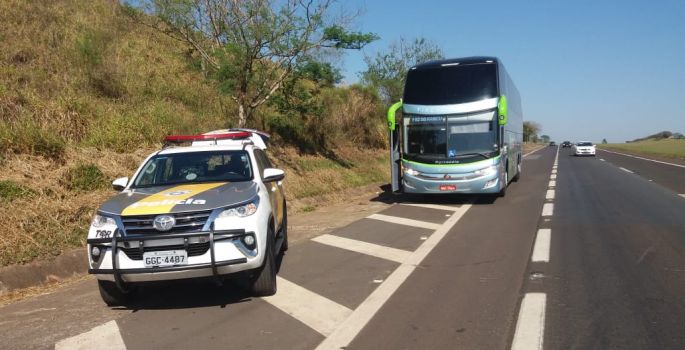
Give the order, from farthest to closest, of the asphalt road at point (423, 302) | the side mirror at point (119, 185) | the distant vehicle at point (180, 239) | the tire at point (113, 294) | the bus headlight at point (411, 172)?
the bus headlight at point (411, 172) < the side mirror at point (119, 185) < the tire at point (113, 294) < the distant vehicle at point (180, 239) < the asphalt road at point (423, 302)

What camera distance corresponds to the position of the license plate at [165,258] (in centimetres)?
510

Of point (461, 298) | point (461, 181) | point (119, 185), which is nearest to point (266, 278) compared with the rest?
point (461, 298)

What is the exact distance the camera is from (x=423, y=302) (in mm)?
5500

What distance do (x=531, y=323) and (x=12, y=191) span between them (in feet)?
26.2

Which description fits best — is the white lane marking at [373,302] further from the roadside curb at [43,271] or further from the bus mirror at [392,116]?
the bus mirror at [392,116]

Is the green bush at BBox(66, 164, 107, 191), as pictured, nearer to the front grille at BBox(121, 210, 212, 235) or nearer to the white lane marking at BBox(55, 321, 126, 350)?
the front grille at BBox(121, 210, 212, 235)

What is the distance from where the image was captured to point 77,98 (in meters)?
12.8

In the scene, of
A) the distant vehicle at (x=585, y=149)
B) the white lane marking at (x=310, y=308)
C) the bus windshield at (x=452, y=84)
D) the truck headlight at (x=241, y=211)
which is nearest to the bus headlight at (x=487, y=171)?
the bus windshield at (x=452, y=84)

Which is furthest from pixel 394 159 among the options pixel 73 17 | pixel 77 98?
pixel 73 17

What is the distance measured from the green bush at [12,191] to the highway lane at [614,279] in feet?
25.3

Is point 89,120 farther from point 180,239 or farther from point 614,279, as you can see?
point 614,279

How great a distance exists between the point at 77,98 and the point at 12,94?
4.75 feet

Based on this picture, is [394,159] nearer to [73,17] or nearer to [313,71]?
[313,71]

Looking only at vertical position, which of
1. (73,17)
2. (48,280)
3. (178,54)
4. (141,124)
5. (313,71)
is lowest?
(48,280)
